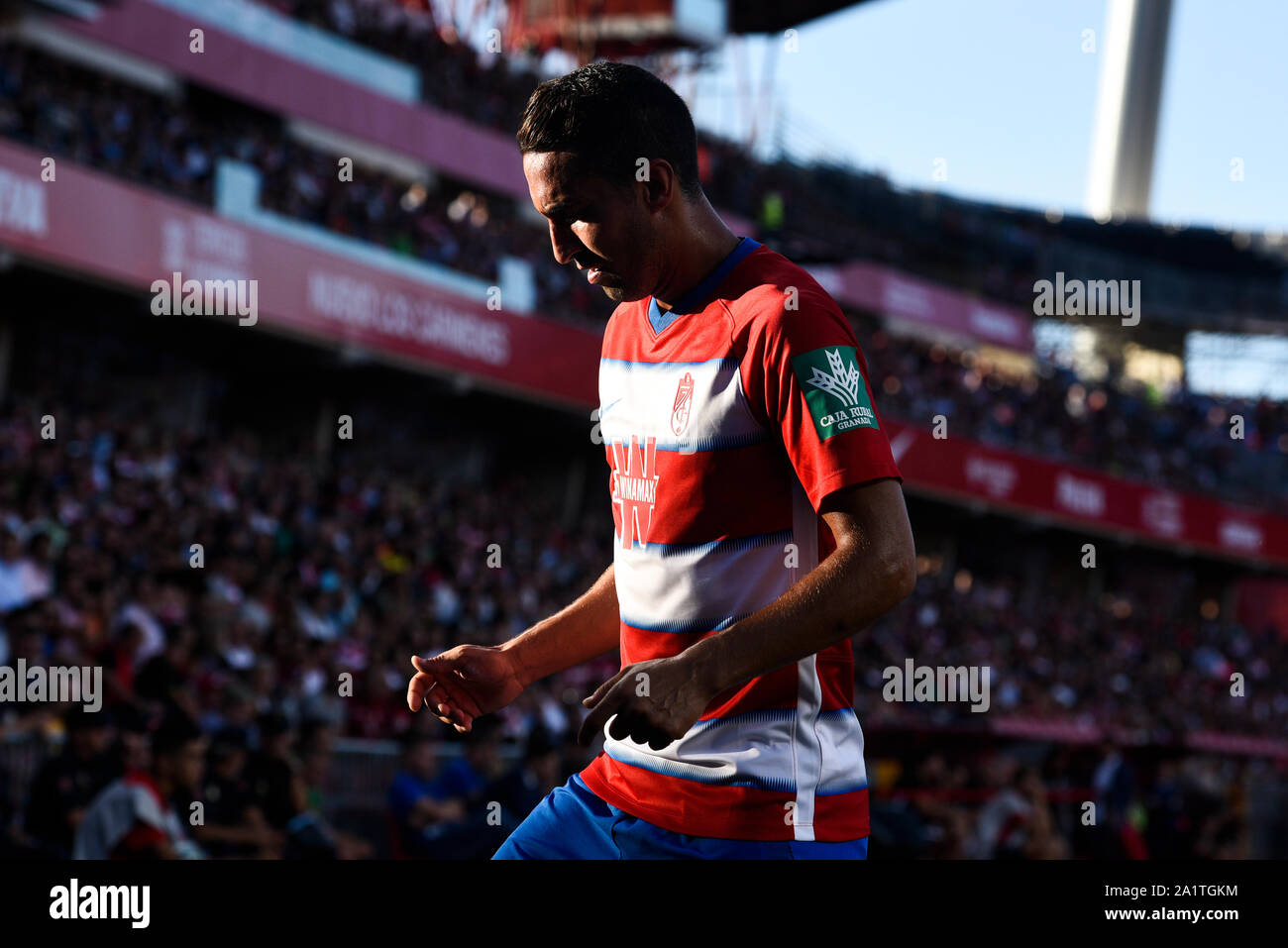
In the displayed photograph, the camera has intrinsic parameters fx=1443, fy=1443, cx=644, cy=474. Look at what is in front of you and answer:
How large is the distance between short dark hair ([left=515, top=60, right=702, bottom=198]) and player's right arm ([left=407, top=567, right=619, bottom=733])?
82cm

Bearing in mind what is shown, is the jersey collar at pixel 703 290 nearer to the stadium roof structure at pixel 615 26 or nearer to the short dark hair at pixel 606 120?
the short dark hair at pixel 606 120

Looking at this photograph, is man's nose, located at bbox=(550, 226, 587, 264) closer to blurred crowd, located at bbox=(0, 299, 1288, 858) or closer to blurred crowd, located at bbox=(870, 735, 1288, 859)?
blurred crowd, located at bbox=(0, 299, 1288, 858)

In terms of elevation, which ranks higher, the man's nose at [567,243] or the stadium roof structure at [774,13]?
the stadium roof structure at [774,13]

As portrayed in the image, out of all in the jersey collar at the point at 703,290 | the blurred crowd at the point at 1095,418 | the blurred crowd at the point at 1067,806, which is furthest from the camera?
the blurred crowd at the point at 1095,418

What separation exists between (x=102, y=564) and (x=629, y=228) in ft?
28.4

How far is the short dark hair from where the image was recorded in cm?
226

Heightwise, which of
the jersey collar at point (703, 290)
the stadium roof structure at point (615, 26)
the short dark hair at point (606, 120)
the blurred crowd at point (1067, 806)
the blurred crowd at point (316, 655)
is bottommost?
the blurred crowd at point (1067, 806)

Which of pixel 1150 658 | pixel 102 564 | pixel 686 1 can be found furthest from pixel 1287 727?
pixel 102 564

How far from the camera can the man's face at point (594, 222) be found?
2289 millimetres

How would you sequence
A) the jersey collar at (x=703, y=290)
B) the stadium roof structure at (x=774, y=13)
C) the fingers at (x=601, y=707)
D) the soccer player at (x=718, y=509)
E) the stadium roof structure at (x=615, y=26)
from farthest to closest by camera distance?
the stadium roof structure at (x=774, y=13), the stadium roof structure at (x=615, y=26), the jersey collar at (x=703, y=290), the soccer player at (x=718, y=509), the fingers at (x=601, y=707)

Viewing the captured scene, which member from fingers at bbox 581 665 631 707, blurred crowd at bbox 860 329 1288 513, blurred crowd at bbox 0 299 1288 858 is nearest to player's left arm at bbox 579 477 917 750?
fingers at bbox 581 665 631 707

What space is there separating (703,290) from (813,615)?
0.64 m

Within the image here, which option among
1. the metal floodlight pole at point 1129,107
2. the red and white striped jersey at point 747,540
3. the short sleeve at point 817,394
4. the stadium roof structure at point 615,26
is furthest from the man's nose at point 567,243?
the metal floodlight pole at point 1129,107

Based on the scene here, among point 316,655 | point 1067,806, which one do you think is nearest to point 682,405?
point 316,655
